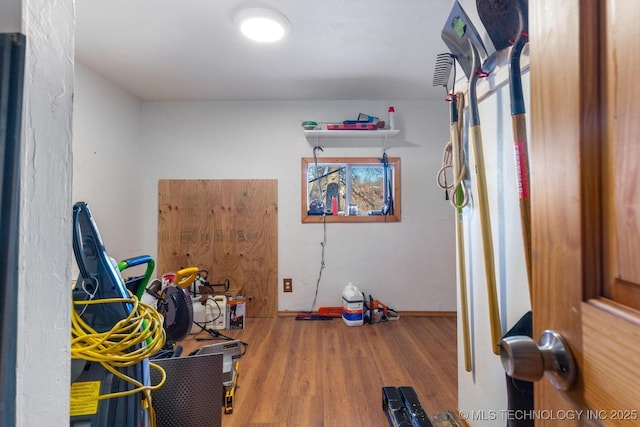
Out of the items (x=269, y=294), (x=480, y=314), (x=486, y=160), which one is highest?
(x=486, y=160)

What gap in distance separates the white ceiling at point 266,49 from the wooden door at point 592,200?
1563mm

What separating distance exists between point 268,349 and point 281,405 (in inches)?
27.6

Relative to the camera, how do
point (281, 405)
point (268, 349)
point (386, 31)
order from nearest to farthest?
point (281, 405)
point (386, 31)
point (268, 349)

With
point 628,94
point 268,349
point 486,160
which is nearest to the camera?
point 628,94

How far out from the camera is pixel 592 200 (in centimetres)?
36

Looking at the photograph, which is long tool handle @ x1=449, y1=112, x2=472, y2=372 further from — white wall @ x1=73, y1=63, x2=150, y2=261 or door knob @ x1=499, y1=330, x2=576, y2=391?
white wall @ x1=73, y1=63, x2=150, y2=261

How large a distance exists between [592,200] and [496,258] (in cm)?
91

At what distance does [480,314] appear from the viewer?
127 centimetres

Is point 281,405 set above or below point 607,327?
below

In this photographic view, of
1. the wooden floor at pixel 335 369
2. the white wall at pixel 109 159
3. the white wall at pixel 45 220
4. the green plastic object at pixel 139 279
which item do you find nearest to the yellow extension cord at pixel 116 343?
the green plastic object at pixel 139 279

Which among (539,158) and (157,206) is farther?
(157,206)

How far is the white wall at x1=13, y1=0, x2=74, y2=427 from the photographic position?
0.41m

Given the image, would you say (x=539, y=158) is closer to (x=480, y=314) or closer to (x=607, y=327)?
(x=607, y=327)

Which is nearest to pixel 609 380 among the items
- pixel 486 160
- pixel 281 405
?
pixel 486 160
